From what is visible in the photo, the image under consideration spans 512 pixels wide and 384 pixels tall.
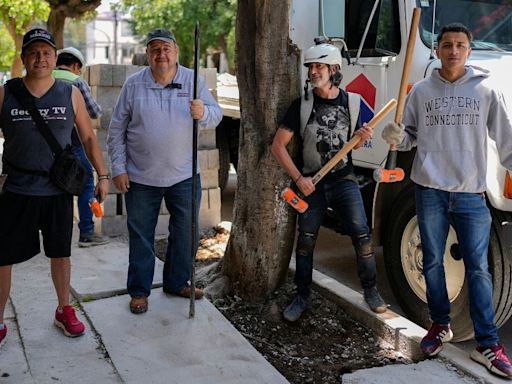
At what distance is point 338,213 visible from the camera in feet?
13.9

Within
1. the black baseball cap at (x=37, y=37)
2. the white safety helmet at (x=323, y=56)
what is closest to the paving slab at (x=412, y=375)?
the white safety helmet at (x=323, y=56)

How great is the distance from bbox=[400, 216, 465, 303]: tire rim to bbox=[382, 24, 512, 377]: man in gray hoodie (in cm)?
47

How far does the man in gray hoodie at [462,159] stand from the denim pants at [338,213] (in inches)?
20.2

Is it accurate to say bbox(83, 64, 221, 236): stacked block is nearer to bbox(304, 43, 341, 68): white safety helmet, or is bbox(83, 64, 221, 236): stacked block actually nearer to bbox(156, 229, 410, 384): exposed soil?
bbox(156, 229, 410, 384): exposed soil

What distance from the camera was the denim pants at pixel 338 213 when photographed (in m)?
4.14

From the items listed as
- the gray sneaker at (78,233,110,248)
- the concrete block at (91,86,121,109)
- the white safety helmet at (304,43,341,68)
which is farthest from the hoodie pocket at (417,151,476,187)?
the concrete block at (91,86,121,109)

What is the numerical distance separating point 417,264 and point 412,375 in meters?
1.01

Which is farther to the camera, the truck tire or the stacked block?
the stacked block

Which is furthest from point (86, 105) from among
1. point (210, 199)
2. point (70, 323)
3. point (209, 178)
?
point (70, 323)

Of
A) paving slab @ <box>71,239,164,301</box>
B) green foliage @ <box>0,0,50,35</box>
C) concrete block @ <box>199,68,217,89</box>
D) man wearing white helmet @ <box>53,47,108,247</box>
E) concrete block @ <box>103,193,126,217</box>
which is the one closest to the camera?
paving slab @ <box>71,239,164,301</box>

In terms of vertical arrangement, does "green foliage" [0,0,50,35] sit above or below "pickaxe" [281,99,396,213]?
above

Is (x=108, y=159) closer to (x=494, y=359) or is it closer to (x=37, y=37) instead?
(x=37, y=37)

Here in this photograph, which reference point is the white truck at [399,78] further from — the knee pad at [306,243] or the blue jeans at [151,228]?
the blue jeans at [151,228]

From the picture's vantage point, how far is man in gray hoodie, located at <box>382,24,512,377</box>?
11.5 ft
